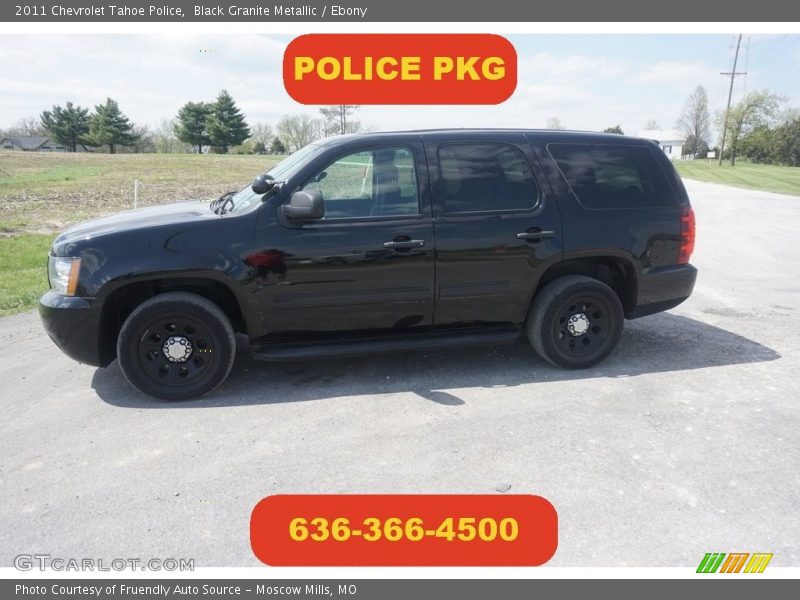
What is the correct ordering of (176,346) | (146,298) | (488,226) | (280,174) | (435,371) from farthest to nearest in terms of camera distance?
(435,371), (280,174), (488,226), (146,298), (176,346)

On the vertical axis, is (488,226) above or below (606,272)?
above

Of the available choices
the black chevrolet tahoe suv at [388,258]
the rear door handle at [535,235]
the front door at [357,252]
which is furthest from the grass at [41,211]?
the rear door handle at [535,235]

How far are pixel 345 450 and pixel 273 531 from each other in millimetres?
744

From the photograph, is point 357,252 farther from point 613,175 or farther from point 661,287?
point 661,287

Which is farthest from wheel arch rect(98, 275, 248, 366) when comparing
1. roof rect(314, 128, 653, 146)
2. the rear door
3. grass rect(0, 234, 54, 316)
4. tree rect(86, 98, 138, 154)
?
tree rect(86, 98, 138, 154)

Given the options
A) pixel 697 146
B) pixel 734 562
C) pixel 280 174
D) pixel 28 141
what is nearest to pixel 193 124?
pixel 28 141

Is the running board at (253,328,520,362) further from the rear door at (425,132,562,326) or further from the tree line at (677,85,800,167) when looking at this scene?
the tree line at (677,85,800,167)

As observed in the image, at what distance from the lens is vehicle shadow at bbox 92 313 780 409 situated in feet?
14.9

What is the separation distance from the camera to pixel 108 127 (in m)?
76.7

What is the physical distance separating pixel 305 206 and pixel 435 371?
178cm

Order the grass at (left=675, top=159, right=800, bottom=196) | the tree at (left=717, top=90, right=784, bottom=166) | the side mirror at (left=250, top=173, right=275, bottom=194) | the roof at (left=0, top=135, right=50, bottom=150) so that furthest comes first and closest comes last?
the roof at (left=0, top=135, right=50, bottom=150) < the tree at (left=717, top=90, right=784, bottom=166) < the grass at (left=675, top=159, right=800, bottom=196) < the side mirror at (left=250, top=173, right=275, bottom=194)

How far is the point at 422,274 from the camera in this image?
4.61 m

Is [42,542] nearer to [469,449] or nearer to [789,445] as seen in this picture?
[469,449]

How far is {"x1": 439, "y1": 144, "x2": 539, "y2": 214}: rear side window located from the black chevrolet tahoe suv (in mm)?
12
